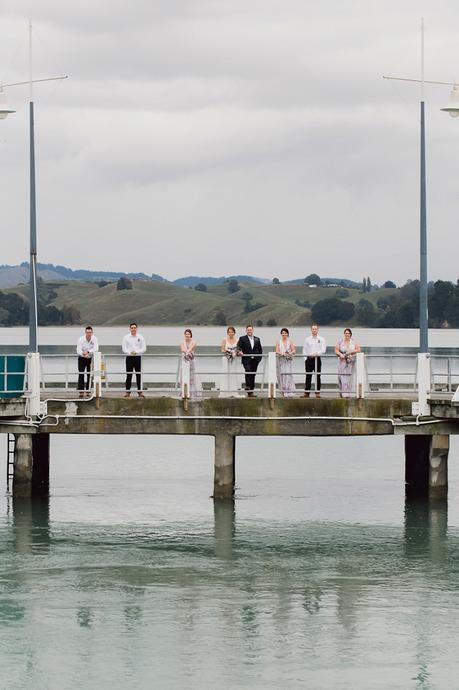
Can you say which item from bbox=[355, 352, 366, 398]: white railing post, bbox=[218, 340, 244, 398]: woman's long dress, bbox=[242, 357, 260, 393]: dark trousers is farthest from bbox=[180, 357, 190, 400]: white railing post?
bbox=[355, 352, 366, 398]: white railing post

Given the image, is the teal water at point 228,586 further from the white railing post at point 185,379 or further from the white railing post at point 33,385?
the white railing post at point 185,379

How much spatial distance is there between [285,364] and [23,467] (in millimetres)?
7032

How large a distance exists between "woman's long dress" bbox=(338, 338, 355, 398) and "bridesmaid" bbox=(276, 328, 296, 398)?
1119 mm

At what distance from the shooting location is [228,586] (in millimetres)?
27688

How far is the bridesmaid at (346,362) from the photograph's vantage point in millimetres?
34188

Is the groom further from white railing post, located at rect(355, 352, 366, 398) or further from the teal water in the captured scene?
the teal water

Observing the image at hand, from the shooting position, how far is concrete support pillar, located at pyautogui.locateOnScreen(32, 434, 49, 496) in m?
38.3

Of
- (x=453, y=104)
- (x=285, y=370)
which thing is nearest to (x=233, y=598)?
(x=285, y=370)

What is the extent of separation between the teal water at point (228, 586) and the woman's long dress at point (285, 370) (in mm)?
3223

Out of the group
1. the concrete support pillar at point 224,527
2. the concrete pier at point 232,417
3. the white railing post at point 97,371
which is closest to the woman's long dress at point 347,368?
the concrete pier at point 232,417

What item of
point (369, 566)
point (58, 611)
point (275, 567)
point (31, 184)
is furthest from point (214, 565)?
point (31, 184)

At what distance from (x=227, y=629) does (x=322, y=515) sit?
1263 centimetres

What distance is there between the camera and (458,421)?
34000mm

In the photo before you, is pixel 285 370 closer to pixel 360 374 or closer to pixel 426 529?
pixel 360 374
